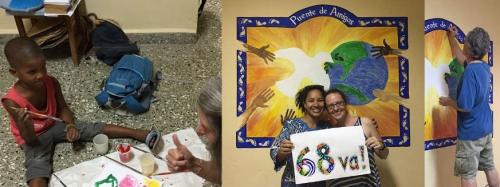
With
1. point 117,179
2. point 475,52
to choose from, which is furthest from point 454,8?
point 117,179

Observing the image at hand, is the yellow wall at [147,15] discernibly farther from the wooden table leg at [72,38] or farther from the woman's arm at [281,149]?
the woman's arm at [281,149]

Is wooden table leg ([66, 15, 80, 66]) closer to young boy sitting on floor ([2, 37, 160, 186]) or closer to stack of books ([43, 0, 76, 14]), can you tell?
stack of books ([43, 0, 76, 14])

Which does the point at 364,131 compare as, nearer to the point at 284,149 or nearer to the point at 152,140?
the point at 284,149

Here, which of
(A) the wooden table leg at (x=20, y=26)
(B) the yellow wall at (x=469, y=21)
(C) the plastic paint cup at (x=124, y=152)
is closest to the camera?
(B) the yellow wall at (x=469, y=21)

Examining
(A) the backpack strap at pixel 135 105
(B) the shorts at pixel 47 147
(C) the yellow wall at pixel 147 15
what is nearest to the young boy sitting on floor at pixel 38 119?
(B) the shorts at pixel 47 147

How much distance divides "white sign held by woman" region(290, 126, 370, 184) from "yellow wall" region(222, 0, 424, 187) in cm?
6

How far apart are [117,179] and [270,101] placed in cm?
69

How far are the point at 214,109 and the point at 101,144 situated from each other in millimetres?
494

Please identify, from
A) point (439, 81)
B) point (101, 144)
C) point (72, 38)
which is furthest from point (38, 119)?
point (439, 81)

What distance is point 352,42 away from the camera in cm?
108

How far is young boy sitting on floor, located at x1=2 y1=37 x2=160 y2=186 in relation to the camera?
5.20ft

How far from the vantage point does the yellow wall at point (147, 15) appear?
219 cm

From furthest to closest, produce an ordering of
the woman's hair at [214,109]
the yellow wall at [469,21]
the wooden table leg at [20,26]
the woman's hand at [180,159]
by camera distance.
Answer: the wooden table leg at [20,26], the woman's hand at [180,159], the woman's hair at [214,109], the yellow wall at [469,21]

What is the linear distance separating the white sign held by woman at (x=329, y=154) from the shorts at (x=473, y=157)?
175 mm
